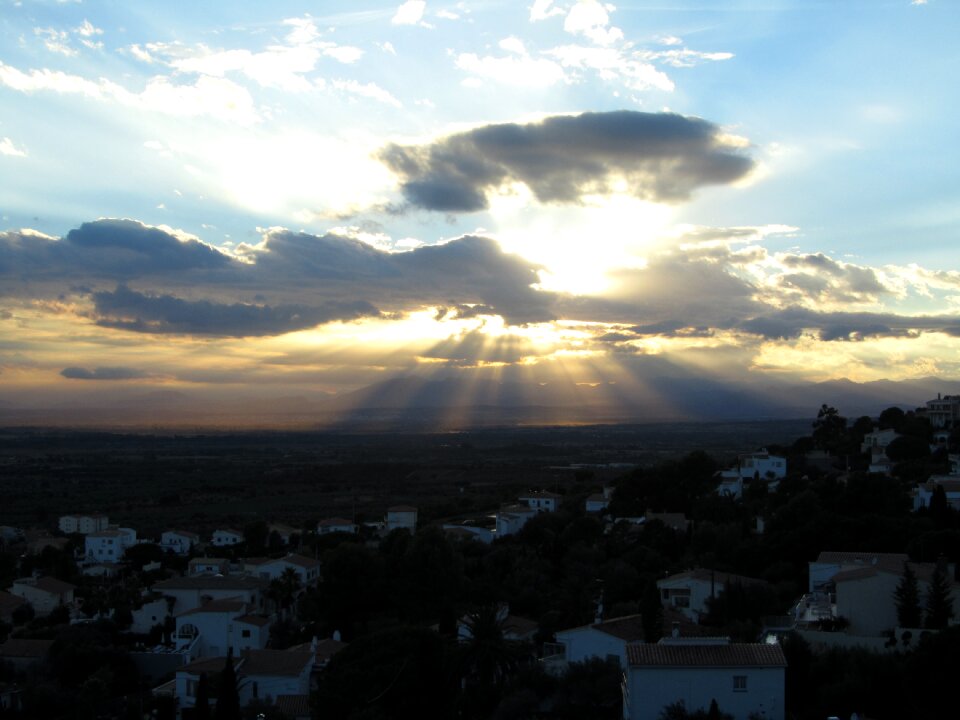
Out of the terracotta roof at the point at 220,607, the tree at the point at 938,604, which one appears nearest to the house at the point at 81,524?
the terracotta roof at the point at 220,607

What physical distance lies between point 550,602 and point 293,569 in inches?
425

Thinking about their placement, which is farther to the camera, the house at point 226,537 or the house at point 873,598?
the house at point 226,537

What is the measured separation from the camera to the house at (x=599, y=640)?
71.9ft

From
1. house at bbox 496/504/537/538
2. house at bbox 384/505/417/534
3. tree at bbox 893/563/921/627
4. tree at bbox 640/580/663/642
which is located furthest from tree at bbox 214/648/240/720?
house at bbox 384/505/417/534

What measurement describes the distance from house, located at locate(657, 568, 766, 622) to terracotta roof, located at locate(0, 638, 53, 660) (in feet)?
55.2

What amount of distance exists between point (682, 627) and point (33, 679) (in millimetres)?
15607

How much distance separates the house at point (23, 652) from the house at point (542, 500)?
97.1 feet

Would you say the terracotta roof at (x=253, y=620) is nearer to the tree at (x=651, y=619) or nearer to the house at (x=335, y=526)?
the tree at (x=651, y=619)

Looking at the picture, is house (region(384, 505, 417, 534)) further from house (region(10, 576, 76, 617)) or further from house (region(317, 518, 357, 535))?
house (region(10, 576, 76, 617))

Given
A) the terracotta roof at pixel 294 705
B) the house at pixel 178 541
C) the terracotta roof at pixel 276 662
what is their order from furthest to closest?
the house at pixel 178 541 → the terracotta roof at pixel 276 662 → the terracotta roof at pixel 294 705

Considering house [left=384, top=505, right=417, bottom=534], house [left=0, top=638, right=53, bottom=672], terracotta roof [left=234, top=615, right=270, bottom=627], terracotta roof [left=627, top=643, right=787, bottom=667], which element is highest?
terracotta roof [left=627, top=643, right=787, bottom=667]

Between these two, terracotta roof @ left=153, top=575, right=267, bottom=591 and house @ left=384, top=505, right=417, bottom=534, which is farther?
house @ left=384, top=505, right=417, bottom=534

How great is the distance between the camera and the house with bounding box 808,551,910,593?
86.7ft

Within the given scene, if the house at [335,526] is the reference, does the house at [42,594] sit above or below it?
below
